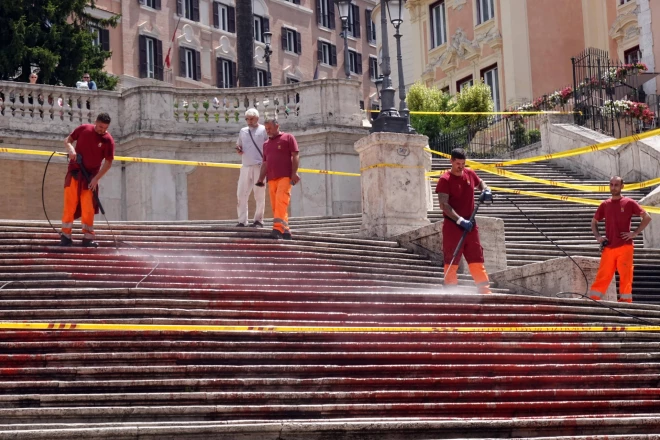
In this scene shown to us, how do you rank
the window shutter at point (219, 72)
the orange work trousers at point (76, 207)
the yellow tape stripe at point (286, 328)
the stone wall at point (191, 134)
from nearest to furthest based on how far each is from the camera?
the yellow tape stripe at point (286, 328) < the orange work trousers at point (76, 207) < the stone wall at point (191, 134) < the window shutter at point (219, 72)

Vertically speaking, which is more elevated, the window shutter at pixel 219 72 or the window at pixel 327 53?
the window at pixel 327 53

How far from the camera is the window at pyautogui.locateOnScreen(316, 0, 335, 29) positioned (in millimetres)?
62188

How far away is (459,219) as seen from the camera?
47.6ft

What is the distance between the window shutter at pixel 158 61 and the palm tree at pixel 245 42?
23160 millimetres

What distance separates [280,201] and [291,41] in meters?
44.5

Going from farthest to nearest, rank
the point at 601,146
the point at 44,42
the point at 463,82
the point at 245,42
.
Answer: the point at 463,82
the point at 44,42
the point at 245,42
the point at 601,146

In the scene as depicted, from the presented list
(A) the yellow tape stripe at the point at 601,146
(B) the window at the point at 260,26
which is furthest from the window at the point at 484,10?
(A) the yellow tape stripe at the point at 601,146

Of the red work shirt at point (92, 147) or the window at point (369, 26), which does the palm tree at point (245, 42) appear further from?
the window at point (369, 26)

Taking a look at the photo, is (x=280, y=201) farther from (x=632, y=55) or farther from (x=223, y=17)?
(x=223, y=17)

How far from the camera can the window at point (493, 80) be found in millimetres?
41875

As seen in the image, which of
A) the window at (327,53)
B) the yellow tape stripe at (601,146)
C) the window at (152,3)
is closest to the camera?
the yellow tape stripe at (601,146)

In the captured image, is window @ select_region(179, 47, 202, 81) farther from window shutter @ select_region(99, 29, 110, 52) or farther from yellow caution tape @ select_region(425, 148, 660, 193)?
yellow caution tape @ select_region(425, 148, 660, 193)

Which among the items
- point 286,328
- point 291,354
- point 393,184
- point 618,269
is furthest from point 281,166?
point 291,354

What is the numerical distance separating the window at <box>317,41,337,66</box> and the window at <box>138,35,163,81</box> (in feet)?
35.9
